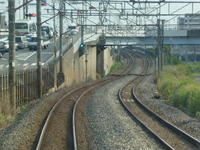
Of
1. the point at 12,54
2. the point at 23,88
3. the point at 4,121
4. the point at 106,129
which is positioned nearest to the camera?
the point at 106,129

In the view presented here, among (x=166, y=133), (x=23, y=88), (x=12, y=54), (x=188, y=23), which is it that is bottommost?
(x=166, y=133)

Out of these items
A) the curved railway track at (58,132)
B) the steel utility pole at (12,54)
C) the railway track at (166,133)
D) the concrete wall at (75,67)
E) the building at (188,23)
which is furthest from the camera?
the building at (188,23)

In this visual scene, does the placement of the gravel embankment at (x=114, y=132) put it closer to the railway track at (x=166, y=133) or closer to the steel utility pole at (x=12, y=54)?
the railway track at (x=166, y=133)

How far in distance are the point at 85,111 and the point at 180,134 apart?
5.61 m

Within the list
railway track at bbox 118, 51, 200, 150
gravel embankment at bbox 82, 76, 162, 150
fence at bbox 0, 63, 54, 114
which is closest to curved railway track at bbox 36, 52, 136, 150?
gravel embankment at bbox 82, 76, 162, 150

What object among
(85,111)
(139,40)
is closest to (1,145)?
(85,111)

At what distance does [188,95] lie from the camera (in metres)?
17.8

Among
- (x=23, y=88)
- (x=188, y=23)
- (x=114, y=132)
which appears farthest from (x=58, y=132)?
(x=188, y=23)

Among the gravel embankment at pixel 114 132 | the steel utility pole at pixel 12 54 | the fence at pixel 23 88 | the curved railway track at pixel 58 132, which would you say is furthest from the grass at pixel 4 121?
the gravel embankment at pixel 114 132

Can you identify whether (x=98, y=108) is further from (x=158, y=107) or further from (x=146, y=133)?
(x=146, y=133)

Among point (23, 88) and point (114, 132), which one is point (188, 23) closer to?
point (23, 88)

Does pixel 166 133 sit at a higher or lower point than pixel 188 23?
lower

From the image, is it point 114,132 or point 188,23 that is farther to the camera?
point 188,23

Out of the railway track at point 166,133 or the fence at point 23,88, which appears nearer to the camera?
the railway track at point 166,133
